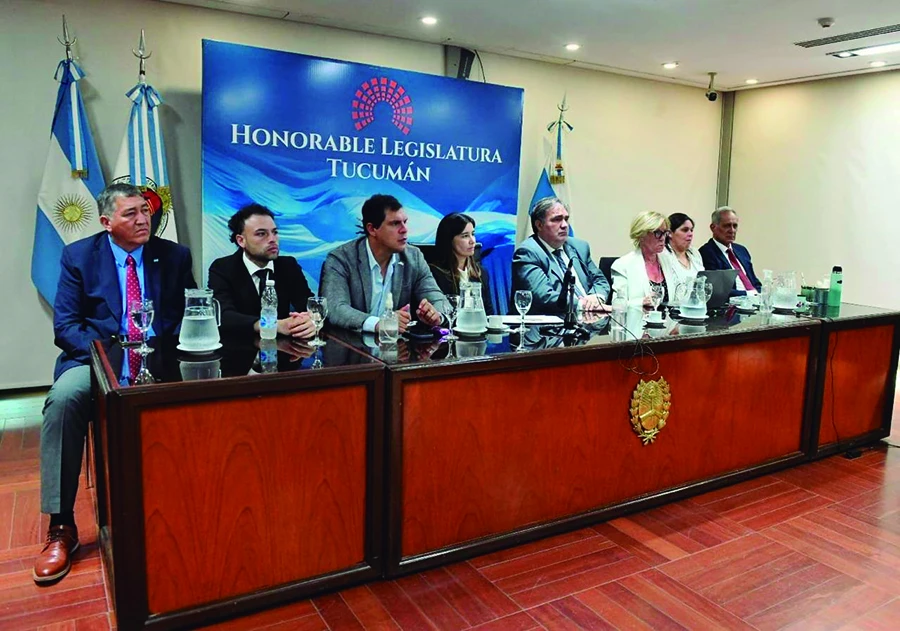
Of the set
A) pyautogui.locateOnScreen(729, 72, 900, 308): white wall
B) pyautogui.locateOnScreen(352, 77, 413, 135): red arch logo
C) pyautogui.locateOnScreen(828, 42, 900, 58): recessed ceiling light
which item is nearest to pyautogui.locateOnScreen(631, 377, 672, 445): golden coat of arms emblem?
pyautogui.locateOnScreen(352, 77, 413, 135): red arch logo

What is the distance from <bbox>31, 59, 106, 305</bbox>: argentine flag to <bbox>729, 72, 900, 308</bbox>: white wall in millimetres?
5905

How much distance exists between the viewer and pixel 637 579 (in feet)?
7.47

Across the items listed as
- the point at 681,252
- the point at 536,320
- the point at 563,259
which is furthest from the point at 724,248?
the point at 536,320

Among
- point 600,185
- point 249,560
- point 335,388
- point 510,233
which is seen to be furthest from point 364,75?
point 249,560

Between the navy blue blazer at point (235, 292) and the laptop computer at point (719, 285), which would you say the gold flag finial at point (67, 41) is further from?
the laptop computer at point (719, 285)

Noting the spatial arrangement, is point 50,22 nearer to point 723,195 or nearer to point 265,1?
point 265,1

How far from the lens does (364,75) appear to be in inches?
187

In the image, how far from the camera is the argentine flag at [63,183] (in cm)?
405

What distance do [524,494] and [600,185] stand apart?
441 cm

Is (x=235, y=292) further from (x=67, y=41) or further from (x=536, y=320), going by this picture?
(x=67, y=41)

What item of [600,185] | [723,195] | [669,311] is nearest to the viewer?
[669,311]

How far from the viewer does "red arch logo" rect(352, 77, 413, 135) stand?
15.7 feet

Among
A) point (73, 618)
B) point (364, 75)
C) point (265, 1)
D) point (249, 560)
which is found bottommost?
point (73, 618)

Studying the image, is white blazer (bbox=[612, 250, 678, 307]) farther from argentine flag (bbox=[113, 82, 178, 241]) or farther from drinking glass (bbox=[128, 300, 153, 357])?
argentine flag (bbox=[113, 82, 178, 241])
